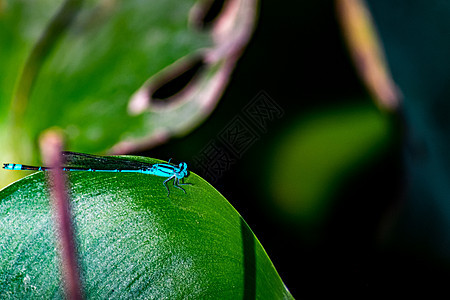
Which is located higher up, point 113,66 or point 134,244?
point 113,66

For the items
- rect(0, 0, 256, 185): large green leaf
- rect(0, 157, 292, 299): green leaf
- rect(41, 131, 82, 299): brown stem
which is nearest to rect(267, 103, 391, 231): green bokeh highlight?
rect(0, 0, 256, 185): large green leaf

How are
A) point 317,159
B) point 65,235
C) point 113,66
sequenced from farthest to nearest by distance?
point 317,159 < point 113,66 < point 65,235

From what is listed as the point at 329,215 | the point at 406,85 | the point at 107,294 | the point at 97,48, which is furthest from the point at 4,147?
the point at 406,85

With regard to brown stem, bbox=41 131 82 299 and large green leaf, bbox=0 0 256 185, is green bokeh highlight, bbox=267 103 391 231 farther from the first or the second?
brown stem, bbox=41 131 82 299

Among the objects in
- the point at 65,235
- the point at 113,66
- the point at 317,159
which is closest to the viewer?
the point at 65,235

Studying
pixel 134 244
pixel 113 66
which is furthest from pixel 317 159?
pixel 134 244

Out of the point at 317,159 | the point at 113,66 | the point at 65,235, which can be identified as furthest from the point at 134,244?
the point at 317,159

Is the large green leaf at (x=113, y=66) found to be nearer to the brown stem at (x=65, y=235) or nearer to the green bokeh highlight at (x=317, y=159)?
the green bokeh highlight at (x=317, y=159)

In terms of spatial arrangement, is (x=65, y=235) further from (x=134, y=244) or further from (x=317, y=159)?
(x=317, y=159)

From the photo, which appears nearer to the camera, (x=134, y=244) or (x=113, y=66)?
(x=134, y=244)
